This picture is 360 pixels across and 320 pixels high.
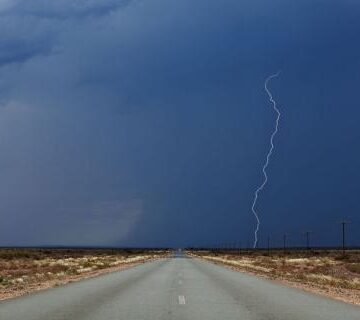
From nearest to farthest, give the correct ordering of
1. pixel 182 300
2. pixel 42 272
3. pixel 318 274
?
pixel 182 300
pixel 42 272
pixel 318 274

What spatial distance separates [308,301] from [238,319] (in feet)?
23.6

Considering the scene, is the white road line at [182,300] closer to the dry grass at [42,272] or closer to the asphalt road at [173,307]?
the asphalt road at [173,307]

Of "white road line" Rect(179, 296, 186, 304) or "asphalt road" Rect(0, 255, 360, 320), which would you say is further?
"white road line" Rect(179, 296, 186, 304)

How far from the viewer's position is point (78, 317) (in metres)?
15.0

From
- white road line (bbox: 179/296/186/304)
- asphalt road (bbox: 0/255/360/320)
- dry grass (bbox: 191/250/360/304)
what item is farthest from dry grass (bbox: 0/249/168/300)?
dry grass (bbox: 191/250/360/304)

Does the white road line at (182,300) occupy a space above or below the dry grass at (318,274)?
below

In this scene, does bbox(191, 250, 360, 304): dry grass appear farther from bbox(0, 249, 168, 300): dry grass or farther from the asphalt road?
bbox(0, 249, 168, 300): dry grass

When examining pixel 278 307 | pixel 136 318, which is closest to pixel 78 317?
pixel 136 318

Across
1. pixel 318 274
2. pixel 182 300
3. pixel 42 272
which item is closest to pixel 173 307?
pixel 182 300

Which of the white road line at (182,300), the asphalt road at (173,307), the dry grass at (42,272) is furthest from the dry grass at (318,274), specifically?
the dry grass at (42,272)

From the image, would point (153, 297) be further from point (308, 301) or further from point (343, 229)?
point (343, 229)

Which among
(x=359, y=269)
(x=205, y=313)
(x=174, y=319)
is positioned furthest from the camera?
(x=359, y=269)

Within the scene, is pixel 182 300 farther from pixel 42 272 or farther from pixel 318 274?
pixel 318 274

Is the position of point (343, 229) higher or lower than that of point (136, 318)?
higher
